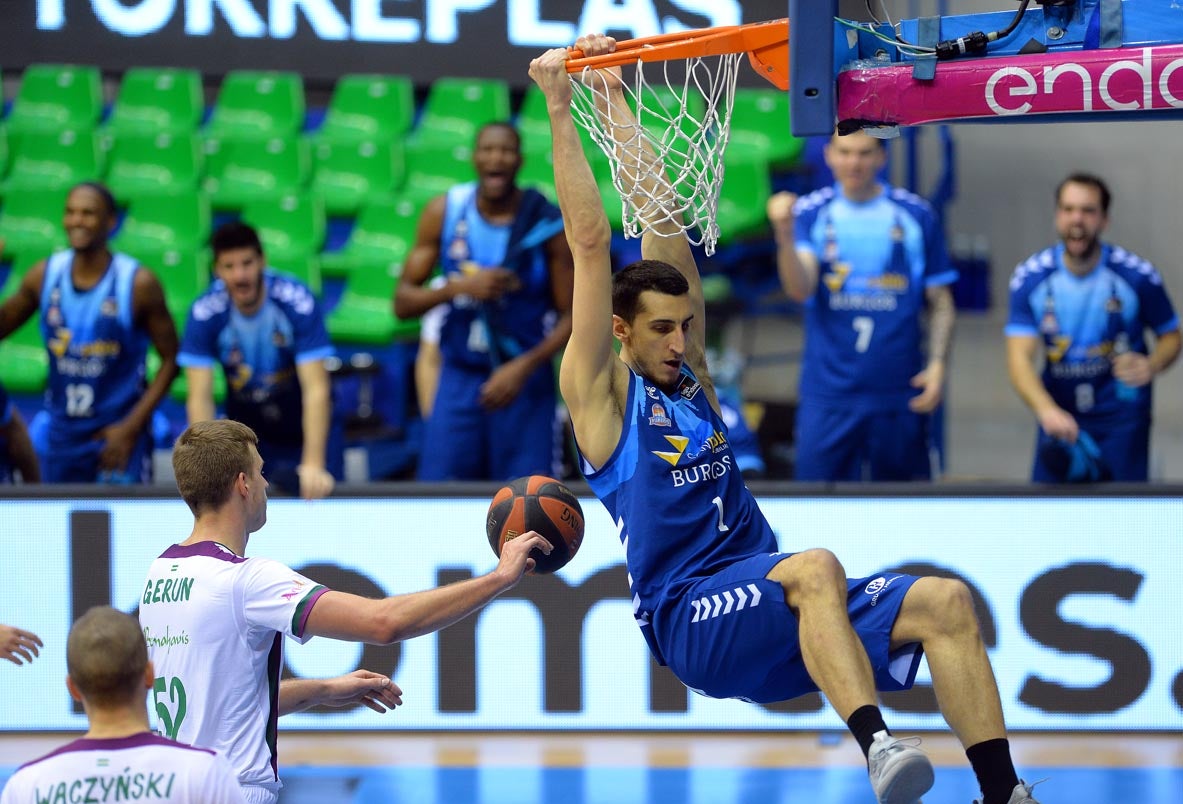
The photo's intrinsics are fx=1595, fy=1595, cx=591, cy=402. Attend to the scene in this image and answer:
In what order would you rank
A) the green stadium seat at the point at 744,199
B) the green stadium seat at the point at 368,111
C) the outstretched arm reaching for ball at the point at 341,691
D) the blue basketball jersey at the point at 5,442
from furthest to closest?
the green stadium seat at the point at 368,111, the green stadium seat at the point at 744,199, the blue basketball jersey at the point at 5,442, the outstretched arm reaching for ball at the point at 341,691

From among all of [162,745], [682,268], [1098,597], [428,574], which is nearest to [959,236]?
[1098,597]

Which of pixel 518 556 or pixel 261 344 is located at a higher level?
pixel 261 344

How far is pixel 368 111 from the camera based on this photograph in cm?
1290

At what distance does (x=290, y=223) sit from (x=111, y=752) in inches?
357

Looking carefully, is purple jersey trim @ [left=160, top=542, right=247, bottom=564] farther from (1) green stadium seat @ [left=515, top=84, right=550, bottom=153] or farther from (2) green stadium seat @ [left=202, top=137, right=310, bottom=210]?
(2) green stadium seat @ [left=202, top=137, right=310, bottom=210]

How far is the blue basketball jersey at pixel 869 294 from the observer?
831 cm

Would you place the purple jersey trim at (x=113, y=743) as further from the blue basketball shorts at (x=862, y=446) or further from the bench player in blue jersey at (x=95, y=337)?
the blue basketball shorts at (x=862, y=446)

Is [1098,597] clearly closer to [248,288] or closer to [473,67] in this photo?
[473,67]

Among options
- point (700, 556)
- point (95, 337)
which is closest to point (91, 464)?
point (95, 337)

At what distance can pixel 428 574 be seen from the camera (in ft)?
25.5

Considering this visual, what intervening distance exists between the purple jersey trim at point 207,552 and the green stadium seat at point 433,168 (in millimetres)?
8073

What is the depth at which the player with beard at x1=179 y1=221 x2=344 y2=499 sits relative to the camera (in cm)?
797

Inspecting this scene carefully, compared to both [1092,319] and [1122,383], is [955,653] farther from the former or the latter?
[1092,319]

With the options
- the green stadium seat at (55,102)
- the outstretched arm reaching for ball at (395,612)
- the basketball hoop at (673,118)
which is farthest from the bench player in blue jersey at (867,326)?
the green stadium seat at (55,102)
